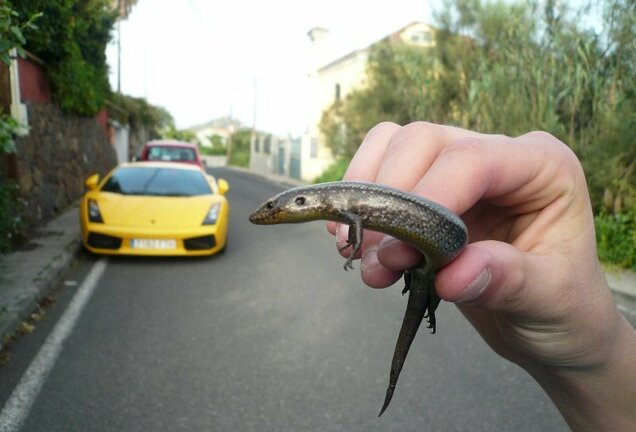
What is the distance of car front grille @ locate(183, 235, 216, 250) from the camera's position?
8188 millimetres

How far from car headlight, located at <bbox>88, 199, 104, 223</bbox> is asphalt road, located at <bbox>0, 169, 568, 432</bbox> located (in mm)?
1248

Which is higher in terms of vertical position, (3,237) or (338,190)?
(338,190)

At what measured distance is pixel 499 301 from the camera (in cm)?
129

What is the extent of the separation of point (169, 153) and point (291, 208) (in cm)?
1472

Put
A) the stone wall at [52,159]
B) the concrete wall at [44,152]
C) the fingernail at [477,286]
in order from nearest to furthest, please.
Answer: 1. the fingernail at [477,286]
2. the concrete wall at [44,152]
3. the stone wall at [52,159]

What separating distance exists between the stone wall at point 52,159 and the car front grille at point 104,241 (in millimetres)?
2064

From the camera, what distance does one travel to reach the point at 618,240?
8.24m

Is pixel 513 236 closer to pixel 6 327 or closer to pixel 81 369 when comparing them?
pixel 81 369

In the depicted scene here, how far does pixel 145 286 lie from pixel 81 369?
2684 millimetres

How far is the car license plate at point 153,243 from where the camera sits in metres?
7.96

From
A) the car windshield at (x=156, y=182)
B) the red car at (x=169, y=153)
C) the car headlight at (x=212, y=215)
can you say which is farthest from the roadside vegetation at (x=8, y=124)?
the red car at (x=169, y=153)

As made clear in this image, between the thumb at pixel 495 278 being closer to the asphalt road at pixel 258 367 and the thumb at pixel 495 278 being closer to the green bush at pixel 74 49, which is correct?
the asphalt road at pixel 258 367

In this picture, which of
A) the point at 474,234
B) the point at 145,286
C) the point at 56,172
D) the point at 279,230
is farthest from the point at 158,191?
the point at 474,234

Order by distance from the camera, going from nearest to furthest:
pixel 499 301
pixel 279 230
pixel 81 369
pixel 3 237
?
pixel 499 301 < pixel 81 369 < pixel 3 237 < pixel 279 230
